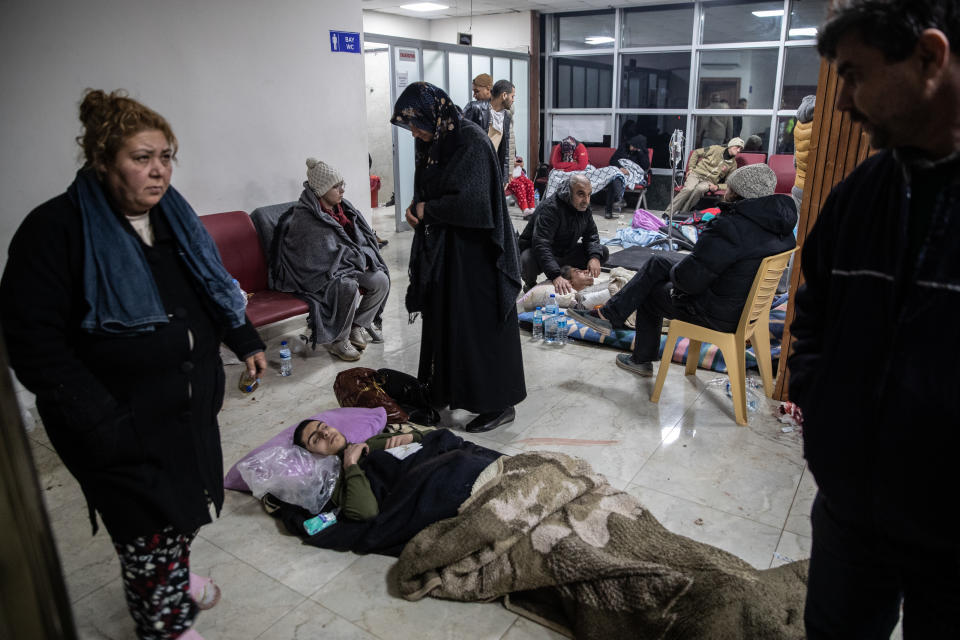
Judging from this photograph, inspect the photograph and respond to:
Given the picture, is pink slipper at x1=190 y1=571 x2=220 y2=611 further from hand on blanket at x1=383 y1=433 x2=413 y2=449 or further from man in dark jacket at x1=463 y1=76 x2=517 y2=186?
man in dark jacket at x1=463 y1=76 x2=517 y2=186

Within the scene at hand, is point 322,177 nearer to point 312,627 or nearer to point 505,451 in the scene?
point 505,451

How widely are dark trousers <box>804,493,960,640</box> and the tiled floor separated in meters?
0.97

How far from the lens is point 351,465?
244cm

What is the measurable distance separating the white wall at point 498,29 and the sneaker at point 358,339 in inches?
286

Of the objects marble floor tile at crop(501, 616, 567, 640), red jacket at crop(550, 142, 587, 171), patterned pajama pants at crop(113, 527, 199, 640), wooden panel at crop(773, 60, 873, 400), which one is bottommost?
marble floor tile at crop(501, 616, 567, 640)

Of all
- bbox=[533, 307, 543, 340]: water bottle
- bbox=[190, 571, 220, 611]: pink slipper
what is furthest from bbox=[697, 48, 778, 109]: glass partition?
bbox=[190, 571, 220, 611]: pink slipper

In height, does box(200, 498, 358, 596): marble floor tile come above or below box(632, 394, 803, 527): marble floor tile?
below

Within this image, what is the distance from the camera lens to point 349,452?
250 centimetres

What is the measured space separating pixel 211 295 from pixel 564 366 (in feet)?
8.50

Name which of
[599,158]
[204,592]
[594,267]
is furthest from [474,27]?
[204,592]

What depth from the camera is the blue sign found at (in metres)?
4.95

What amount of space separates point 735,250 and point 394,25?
9.03m

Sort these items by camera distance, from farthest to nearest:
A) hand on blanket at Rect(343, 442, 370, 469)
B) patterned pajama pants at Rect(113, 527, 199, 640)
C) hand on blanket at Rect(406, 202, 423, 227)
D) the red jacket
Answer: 1. the red jacket
2. hand on blanket at Rect(406, 202, 423, 227)
3. hand on blanket at Rect(343, 442, 370, 469)
4. patterned pajama pants at Rect(113, 527, 199, 640)

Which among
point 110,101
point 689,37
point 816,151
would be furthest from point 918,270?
point 689,37
